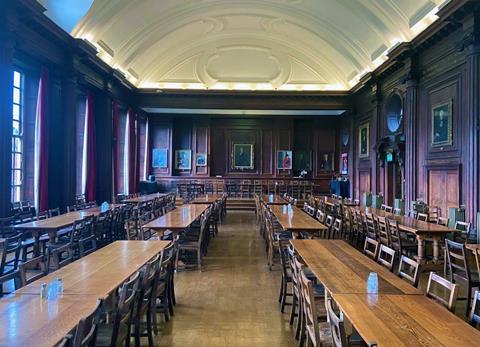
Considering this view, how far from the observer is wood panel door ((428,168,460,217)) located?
8.33 meters

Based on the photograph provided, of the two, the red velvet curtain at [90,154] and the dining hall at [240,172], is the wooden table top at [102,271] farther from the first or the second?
the red velvet curtain at [90,154]

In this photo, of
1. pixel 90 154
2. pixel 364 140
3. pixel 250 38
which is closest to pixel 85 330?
pixel 90 154

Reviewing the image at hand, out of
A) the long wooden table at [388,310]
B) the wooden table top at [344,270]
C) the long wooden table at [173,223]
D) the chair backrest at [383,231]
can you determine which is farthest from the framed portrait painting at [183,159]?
the long wooden table at [388,310]

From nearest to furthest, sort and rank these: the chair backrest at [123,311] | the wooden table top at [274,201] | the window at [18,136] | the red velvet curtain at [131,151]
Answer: the chair backrest at [123,311]
the window at [18,136]
the wooden table top at [274,201]
the red velvet curtain at [131,151]

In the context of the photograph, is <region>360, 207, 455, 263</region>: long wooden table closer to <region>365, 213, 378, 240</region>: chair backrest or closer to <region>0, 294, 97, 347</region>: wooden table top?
<region>365, 213, 378, 240</region>: chair backrest

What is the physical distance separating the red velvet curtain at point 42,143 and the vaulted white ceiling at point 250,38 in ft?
6.63

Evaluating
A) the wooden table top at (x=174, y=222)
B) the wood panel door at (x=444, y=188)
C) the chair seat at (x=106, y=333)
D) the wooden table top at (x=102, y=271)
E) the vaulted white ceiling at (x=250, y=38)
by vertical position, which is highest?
→ the vaulted white ceiling at (x=250, y=38)

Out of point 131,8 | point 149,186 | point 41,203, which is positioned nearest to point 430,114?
point 131,8

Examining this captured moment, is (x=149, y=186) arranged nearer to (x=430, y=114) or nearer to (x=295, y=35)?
(x=295, y=35)

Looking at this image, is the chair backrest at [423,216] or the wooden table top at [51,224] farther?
the chair backrest at [423,216]

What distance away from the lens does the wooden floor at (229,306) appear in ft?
12.2

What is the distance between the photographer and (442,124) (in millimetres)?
9000

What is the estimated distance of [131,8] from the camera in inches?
451

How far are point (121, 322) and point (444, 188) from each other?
331 inches
